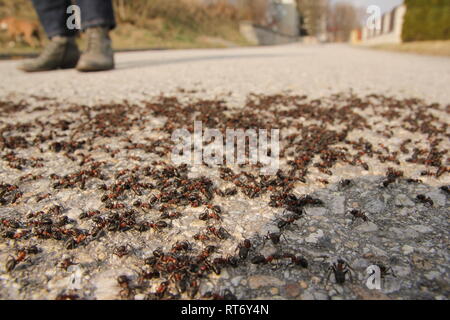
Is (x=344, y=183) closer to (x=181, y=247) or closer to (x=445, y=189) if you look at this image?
(x=445, y=189)

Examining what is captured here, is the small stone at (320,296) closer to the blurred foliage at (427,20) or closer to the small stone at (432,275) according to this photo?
the small stone at (432,275)

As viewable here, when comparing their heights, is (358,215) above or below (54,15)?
below

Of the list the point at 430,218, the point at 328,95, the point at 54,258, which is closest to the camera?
the point at 54,258

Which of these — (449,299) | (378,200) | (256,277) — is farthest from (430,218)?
(256,277)

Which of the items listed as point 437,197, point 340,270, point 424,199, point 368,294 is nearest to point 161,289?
point 340,270

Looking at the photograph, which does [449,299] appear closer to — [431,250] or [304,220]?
[431,250]

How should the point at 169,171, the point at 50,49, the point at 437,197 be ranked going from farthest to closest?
the point at 50,49 < the point at 169,171 < the point at 437,197
